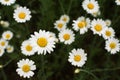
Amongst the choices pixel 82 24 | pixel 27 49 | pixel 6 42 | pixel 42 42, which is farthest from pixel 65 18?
pixel 42 42

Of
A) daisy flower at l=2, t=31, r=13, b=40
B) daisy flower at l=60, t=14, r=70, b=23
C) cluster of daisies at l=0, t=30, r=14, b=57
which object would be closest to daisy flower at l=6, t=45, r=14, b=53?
cluster of daisies at l=0, t=30, r=14, b=57

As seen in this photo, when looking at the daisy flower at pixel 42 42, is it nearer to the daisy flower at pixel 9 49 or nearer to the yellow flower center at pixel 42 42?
the yellow flower center at pixel 42 42

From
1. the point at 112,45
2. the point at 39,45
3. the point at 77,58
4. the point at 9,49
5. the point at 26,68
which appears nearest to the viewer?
the point at 39,45

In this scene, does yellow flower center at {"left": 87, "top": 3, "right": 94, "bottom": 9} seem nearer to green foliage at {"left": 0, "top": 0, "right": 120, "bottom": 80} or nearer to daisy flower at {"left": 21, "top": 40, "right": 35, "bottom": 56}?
green foliage at {"left": 0, "top": 0, "right": 120, "bottom": 80}

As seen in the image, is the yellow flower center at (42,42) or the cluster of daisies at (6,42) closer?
the yellow flower center at (42,42)

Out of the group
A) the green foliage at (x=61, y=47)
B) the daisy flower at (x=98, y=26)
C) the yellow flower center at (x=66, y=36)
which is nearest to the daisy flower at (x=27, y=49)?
the green foliage at (x=61, y=47)

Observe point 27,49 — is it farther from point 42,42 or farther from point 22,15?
point 42,42
